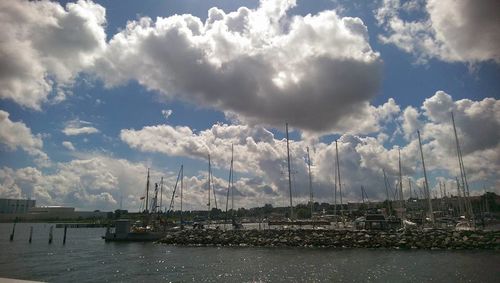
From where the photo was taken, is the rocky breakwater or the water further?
the rocky breakwater

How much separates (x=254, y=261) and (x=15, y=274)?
21.2 metres

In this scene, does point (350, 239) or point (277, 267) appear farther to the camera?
point (350, 239)

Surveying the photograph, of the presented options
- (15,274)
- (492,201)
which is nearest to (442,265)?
(15,274)

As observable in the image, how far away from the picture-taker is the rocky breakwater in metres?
44.2

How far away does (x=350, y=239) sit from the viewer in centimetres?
4922

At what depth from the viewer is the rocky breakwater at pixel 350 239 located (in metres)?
44.2

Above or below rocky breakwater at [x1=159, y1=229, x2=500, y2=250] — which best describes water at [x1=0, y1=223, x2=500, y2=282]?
below

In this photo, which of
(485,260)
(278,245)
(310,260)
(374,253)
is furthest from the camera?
(278,245)

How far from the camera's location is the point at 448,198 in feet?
317

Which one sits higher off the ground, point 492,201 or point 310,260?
point 492,201

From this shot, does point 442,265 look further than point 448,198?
No

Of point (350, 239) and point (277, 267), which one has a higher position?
point (350, 239)

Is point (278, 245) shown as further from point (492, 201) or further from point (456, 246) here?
point (492, 201)

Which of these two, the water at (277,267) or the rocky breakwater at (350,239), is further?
the rocky breakwater at (350,239)
